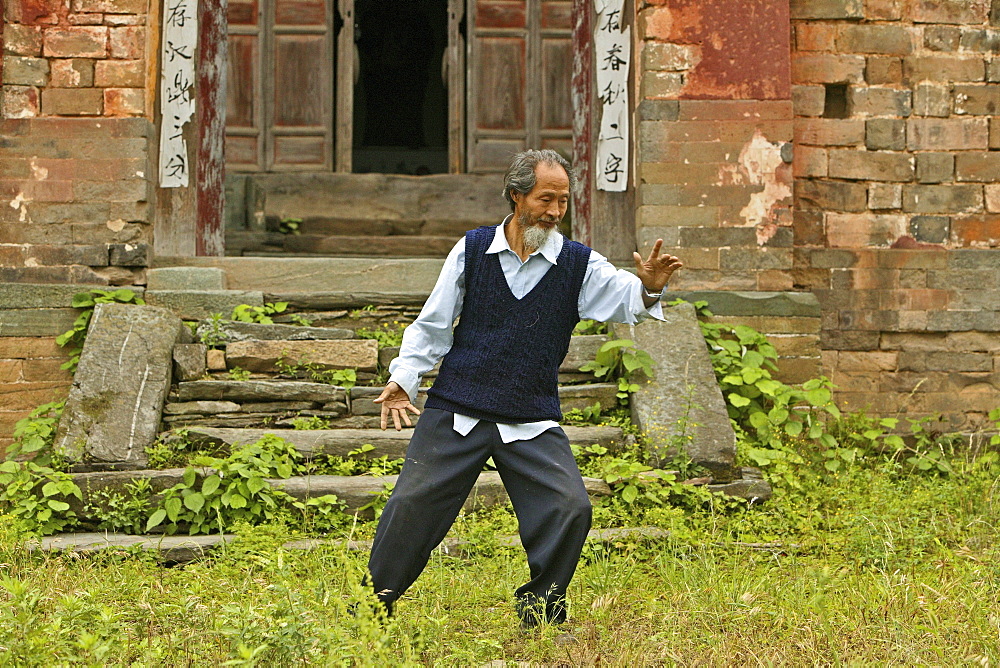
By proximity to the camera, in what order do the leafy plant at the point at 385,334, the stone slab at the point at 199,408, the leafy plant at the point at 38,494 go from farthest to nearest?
the leafy plant at the point at 385,334 < the stone slab at the point at 199,408 < the leafy plant at the point at 38,494

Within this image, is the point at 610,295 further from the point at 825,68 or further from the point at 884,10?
the point at 884,10

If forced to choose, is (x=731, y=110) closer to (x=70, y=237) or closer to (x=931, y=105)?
(x=931, y=105)

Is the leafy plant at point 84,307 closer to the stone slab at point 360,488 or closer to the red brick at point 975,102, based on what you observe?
the stone slab at point 360,488

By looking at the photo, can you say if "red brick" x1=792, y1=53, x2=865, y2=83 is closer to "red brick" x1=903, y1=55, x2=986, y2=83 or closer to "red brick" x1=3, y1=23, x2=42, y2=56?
"red brick" x1=903, y1=55, x2=986, y2=83

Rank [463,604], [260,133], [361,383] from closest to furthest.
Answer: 1. [463,604]
2. [361,383]
3. [260,133]

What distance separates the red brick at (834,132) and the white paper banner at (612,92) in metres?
1.19

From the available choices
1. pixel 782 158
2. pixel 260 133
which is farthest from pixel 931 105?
pixel 260 133

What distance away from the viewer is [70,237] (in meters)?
6.18

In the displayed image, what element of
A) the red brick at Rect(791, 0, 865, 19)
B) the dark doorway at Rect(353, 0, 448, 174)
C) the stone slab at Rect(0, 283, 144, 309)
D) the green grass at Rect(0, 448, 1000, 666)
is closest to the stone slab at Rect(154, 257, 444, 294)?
the stone slab at Rect(0, 283, 144, 309)

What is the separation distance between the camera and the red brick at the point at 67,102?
6.19 m

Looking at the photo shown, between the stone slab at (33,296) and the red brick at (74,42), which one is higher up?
the red brick at (74,42)

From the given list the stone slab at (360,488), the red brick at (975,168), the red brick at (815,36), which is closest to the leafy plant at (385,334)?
the stone slab at (360,488)

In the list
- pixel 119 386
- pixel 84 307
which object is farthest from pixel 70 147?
pixel 119 386

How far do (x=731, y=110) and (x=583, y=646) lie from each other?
4.11m
